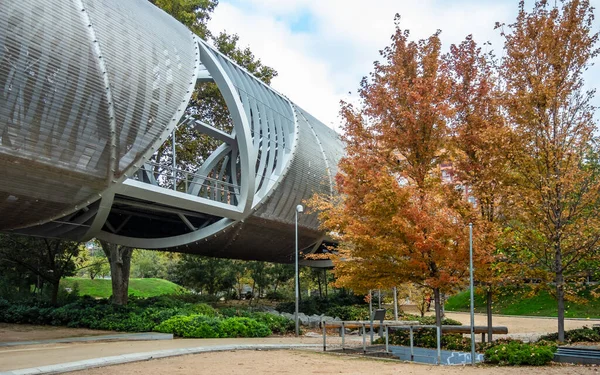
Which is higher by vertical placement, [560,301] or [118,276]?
[118,276]

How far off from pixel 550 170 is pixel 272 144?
11487 millimetres

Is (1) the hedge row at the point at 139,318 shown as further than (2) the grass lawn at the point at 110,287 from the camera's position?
No

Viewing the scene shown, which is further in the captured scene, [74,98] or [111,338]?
[111,338]

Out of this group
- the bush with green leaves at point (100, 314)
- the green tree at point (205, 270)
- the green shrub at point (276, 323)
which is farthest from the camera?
the green tree at point (205, 270)

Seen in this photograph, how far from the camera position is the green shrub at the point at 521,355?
11672 mm

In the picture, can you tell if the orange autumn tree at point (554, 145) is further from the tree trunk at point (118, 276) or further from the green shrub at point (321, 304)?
the tree trunk at point (118, 276)

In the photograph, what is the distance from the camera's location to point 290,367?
36.5 feet

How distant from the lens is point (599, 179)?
658 inches

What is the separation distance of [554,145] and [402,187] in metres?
5.15

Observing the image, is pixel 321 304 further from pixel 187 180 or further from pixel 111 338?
pixel 111 338

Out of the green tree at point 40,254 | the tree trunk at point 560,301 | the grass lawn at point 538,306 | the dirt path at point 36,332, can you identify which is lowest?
the grass lawn at point 538,306

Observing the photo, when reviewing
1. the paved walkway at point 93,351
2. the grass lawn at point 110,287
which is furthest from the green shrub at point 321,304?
the grass lawn at point 110,287

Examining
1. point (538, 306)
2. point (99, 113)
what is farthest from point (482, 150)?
point (538, 306)

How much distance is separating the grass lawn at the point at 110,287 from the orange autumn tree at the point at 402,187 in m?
28.5
